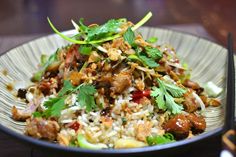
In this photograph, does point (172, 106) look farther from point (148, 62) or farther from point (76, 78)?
point (76, 78)

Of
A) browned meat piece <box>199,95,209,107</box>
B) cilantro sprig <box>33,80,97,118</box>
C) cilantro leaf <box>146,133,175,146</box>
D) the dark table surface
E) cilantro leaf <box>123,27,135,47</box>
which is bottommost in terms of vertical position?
cilantro leaf <box>146,133,175,146</box>

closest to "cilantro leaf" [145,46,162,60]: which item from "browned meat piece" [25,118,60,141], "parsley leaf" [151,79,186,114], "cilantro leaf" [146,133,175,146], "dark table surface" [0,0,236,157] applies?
"parsley leaf" [151,79,186,114]

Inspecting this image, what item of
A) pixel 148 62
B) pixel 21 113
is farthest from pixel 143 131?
pixel 21 113

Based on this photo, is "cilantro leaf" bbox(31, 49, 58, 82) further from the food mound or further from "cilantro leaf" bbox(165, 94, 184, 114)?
"cilantro leaf" bbox(165, 94, 184, 114)

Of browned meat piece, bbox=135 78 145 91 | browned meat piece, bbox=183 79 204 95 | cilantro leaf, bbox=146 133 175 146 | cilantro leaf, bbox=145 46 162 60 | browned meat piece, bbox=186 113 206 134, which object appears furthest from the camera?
browned meat piece, bbox=183 79 204 95

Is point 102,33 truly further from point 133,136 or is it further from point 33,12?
point 33,12

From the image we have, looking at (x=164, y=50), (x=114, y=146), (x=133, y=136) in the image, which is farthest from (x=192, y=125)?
(x=164, y=50)
